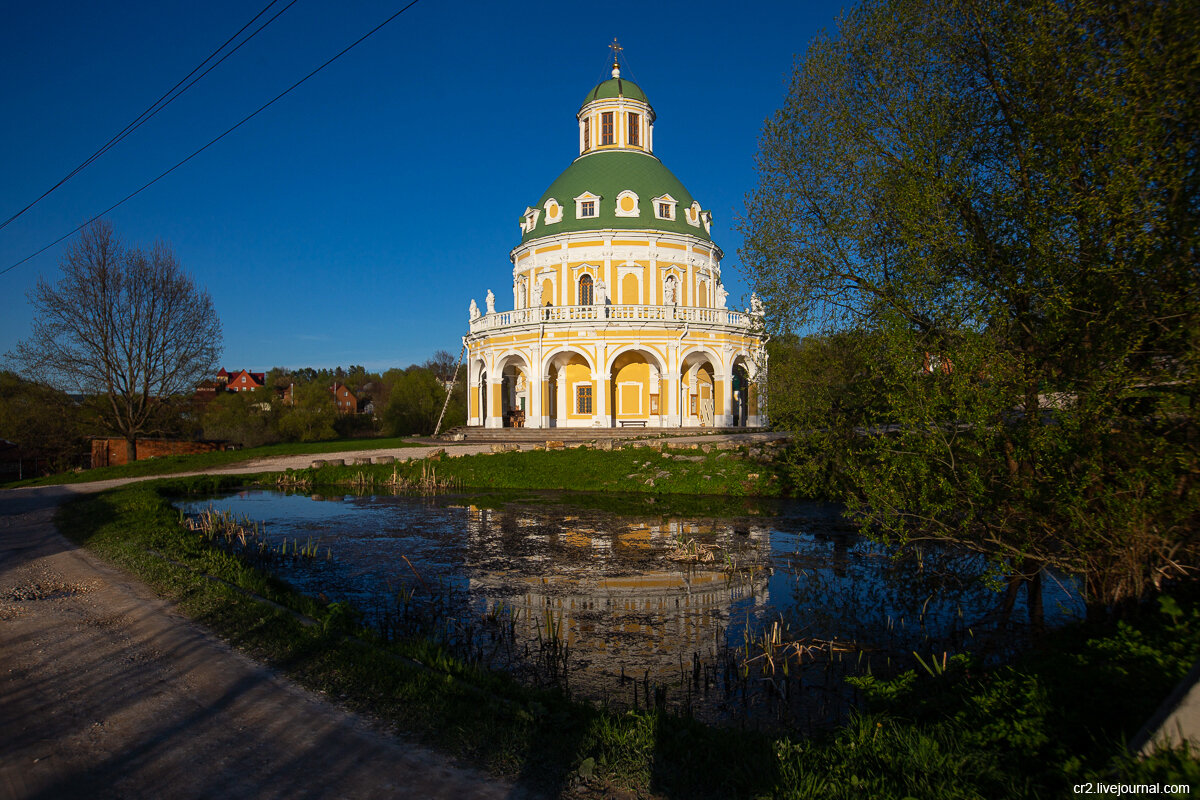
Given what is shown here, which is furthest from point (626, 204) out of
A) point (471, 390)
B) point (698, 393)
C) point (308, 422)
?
point (308, 422)

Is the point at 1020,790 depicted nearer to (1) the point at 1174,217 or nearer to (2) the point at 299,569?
(1) the point at 1174,217

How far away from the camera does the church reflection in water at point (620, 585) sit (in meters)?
7.78

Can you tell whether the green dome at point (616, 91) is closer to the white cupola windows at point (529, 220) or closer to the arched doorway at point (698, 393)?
the white cupola windows at point (529, 220)

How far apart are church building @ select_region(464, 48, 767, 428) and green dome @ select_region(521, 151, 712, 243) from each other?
83 millimetres

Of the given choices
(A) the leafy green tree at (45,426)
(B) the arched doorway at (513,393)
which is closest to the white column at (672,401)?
(B) the arched doorway at (513,393)

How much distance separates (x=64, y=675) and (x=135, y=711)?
51.8 inches

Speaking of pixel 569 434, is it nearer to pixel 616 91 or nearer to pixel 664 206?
pixel 664 206

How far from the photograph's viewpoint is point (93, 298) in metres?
30.4

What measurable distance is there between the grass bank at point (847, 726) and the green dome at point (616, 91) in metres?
41.2

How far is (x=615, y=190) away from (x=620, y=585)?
3273 centimetres

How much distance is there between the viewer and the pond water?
269 inches

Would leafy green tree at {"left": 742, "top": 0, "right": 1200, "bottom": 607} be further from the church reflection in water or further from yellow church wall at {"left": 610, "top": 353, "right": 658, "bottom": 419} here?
yellow church wall at {"left": 610, "top": 353, "right": 658, "bottom": 419}

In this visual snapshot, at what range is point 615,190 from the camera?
39.8 metres

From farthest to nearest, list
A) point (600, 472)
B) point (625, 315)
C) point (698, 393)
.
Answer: point (698, 393) → point (625, 315) → point (600, 472)
